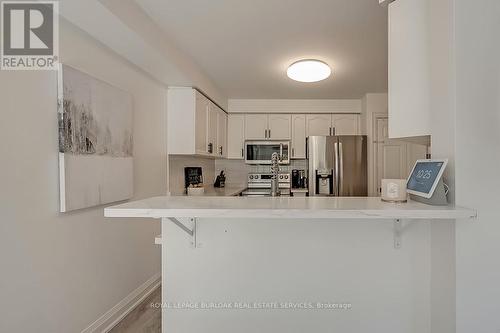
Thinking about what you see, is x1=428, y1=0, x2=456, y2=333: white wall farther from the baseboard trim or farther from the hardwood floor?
the baseboard trim

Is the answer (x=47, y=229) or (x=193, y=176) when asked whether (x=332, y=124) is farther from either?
(x=47, y=229)

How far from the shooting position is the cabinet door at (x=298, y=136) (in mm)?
4676

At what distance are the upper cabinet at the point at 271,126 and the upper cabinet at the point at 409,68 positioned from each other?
10.4ft

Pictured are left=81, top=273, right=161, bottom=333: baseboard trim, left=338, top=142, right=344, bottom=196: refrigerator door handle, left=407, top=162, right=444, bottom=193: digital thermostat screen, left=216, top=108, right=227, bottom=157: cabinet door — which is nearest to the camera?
left=407, top=162, right=444, bottom=193: digital thermostat screen

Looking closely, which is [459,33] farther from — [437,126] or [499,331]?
[499,331]

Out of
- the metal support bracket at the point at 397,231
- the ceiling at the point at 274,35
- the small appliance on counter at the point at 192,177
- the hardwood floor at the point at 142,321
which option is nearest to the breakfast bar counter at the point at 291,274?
the metal support bracket at the point at 397,231

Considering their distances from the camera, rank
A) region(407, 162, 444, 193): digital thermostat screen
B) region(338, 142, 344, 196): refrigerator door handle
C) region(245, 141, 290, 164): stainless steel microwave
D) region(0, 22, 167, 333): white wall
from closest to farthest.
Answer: region(407, 162, 444, 193): digital thermostat screen
region(0, 22, 167, 333): white wall
region(338, 142, 344, 196): refrigerator door handle
region(245, 141, 290, 164): stainless steel microwave

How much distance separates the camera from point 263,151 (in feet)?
15.2

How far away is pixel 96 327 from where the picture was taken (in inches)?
79.9

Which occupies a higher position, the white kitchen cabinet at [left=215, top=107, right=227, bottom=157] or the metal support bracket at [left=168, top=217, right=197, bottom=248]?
the white kitchen cabinet at [left=215, top=107, right=227, bottom=157]

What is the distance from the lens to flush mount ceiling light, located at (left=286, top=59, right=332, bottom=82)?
109 inches

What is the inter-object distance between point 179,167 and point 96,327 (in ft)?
6.31

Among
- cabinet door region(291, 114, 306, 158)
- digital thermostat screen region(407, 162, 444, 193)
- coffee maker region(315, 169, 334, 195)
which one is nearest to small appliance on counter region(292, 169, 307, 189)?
cabinet door region(291, 114, 306, 158)

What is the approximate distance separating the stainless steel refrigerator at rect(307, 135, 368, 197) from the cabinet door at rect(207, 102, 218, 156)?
55.9 inches
